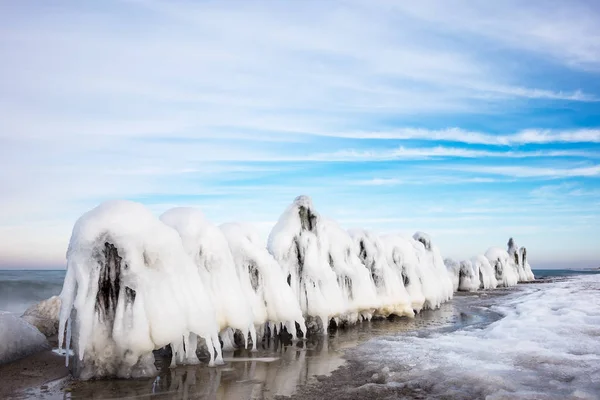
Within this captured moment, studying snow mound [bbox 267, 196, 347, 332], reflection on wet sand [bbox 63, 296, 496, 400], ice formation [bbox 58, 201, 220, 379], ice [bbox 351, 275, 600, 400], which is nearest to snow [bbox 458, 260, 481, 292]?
ice [bbox 351, 275, 600, 400]

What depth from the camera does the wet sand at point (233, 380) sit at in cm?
755

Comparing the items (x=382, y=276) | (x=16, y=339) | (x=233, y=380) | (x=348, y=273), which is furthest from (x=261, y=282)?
(x=382, y=276)

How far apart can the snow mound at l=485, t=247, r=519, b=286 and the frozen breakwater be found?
3344 centimetres

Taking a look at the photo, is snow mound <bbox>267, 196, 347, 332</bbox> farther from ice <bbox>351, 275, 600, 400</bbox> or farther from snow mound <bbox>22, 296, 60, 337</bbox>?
snow mound <bbox>22, 296, 60, 337</bbox>

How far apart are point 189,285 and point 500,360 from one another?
6.40 metres

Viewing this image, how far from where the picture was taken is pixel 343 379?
28.1ft

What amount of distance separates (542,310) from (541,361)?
34.9 ft

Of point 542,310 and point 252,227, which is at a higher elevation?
point 252,227

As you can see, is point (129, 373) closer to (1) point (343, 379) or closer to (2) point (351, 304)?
(1) point (343, 379)

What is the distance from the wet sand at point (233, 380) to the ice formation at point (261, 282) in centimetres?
84

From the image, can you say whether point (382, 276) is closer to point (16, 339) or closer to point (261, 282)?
point (261, 282)

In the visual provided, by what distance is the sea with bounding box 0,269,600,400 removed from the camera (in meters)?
7.50

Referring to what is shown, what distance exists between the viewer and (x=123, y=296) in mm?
8633

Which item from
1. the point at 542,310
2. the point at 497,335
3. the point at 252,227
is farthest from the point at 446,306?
the point at 252,227
